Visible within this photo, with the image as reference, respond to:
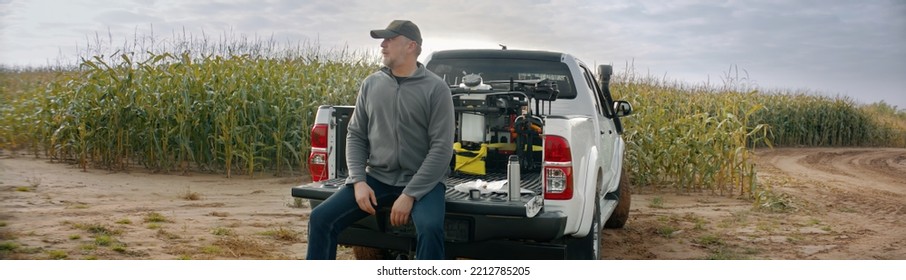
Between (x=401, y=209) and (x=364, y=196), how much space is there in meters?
0.19

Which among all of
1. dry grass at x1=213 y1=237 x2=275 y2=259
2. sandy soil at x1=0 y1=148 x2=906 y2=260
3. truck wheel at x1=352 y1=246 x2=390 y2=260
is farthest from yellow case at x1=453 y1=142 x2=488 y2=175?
dry grass at x1=213 y1=237 x2=275 y2=259

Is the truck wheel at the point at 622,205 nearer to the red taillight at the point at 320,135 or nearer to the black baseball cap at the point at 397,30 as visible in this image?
the red taillight at the point at 320,135

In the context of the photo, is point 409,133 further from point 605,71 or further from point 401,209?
point 605,71

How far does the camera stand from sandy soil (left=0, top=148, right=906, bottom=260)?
5.91 metres

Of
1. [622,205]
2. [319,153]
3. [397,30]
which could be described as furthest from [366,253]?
[622,205]

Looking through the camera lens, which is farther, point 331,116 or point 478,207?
point 331,116

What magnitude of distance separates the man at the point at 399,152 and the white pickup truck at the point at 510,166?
0.86 feet

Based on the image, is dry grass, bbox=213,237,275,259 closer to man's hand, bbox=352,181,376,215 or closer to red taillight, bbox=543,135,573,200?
man's hand, bbox=352,181,376,215

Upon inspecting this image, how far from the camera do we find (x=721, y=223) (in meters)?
7.78

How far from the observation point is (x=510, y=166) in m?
3.94

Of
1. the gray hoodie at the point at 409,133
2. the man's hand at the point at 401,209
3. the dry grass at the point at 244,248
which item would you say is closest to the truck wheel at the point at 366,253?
the dry grass at the point at 244,248

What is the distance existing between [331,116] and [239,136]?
19.1ft

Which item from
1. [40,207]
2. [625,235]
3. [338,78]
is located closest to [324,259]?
[625,235]
